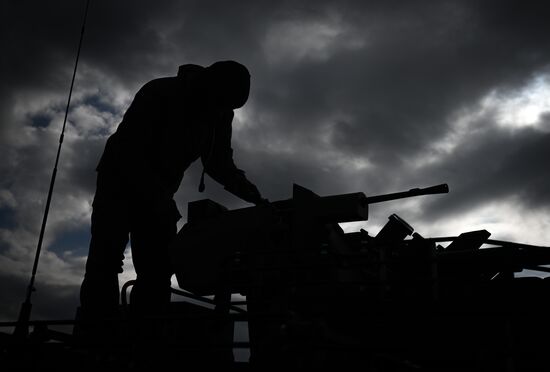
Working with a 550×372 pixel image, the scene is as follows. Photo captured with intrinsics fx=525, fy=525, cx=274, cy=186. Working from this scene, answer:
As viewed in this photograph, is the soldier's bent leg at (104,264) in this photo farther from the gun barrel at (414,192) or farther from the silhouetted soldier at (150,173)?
the gun barrel at (414,192)

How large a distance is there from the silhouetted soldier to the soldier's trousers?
0.01m

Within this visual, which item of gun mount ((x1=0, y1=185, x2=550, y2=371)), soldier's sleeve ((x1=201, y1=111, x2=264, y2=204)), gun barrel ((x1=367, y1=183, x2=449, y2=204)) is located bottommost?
gun mount ((x1=0, y1=185, x2=550, y2=371))

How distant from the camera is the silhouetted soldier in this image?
18.5 feet

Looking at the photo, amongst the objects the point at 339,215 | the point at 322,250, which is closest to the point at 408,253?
the point at 339,215

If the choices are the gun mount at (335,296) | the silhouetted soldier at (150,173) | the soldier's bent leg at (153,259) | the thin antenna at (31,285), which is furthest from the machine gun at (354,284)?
the thin antenna at (31,285)

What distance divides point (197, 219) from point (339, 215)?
1.81 meters

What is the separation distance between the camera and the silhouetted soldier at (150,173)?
18.5 ft

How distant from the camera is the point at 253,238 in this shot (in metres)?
5.59

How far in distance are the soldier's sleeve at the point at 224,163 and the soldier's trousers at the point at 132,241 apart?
0.94 metres

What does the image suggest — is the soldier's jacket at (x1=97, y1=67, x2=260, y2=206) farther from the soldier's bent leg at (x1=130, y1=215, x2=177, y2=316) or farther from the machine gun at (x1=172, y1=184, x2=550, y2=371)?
the machine gun at (x1=172, y1=184, x2=550, y2=371)

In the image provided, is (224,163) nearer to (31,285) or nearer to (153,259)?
(153,259)

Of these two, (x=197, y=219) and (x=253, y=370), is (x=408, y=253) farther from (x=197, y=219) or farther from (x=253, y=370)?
(x=197, y=219)

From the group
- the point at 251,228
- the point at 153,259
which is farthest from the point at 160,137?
the point at 251,228

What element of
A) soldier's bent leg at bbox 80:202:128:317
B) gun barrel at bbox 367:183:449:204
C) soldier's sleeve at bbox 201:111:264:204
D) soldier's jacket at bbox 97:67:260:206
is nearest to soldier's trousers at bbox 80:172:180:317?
soldier's bent leg at bbox 80:202:128:317
